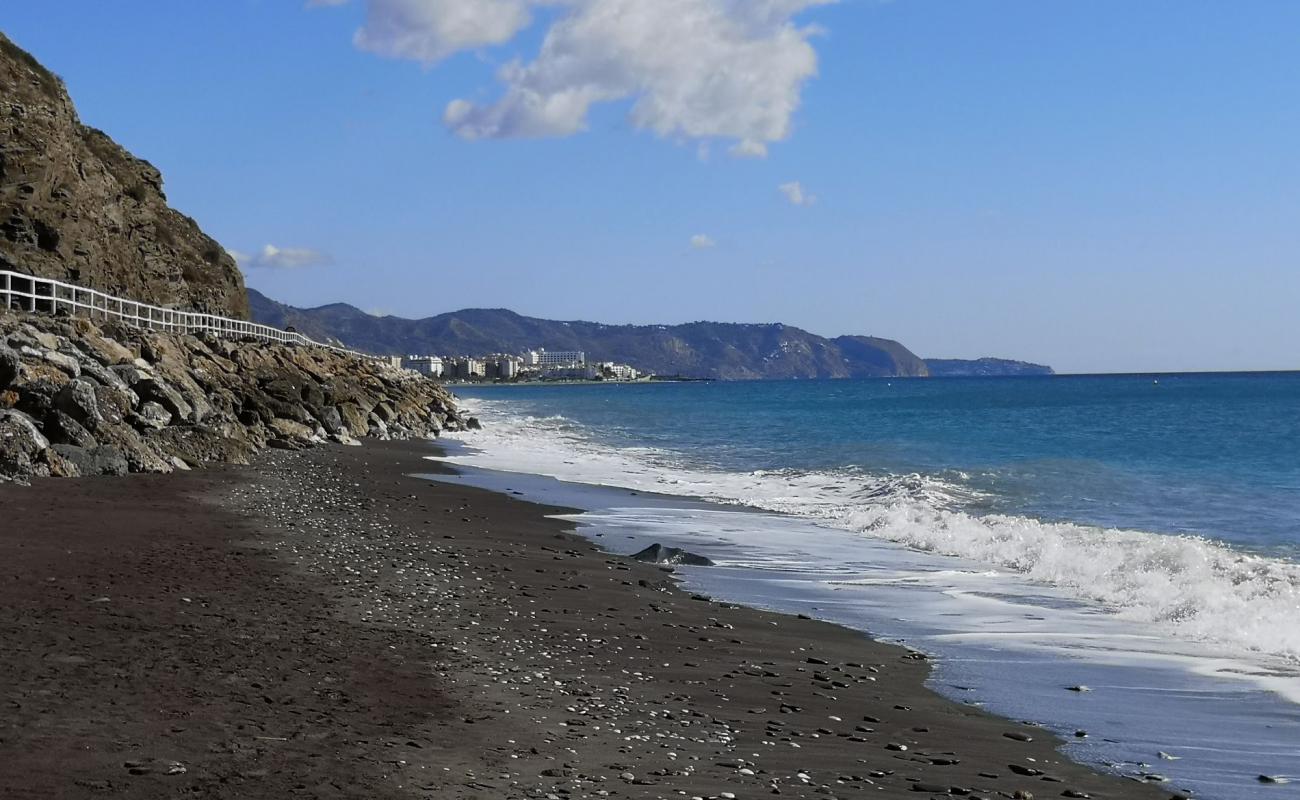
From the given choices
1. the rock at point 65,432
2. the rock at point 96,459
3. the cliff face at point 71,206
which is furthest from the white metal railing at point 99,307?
the rock at point 96,459

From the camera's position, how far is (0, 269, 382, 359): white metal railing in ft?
83.1

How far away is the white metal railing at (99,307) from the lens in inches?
997

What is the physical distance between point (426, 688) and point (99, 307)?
980 inches

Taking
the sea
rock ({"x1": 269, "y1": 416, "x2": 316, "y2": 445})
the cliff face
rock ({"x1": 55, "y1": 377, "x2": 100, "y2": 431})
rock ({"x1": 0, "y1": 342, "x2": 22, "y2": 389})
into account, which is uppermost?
the cliff face

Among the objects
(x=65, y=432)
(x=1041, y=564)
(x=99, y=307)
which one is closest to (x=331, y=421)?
(x=99, y=307)

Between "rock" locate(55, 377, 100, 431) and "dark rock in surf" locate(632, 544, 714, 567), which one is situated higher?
"rock" locate(55, 377, 100, 431)

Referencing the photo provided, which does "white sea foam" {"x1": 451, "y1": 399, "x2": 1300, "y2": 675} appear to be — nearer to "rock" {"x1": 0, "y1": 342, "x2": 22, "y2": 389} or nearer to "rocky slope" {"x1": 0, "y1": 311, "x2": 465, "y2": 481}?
"rocky slope" {"x1": 0, "y1": 311, "x2": 465, "y2": 481}

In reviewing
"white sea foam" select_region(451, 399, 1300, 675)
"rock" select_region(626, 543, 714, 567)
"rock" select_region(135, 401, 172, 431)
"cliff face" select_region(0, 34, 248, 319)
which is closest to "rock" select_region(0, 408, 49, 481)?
"rock" select_region(135, 401, 172, 431)

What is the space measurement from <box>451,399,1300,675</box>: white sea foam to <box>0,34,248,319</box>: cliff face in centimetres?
1932

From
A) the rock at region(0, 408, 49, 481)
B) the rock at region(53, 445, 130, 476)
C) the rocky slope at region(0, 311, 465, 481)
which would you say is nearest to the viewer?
the rock at region(0, 408, 49, 481)

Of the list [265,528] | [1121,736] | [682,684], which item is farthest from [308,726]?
[265,528]

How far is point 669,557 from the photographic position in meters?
13.9

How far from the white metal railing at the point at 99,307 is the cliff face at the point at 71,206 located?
2228mm

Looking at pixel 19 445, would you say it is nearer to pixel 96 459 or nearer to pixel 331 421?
pixel 96 459
